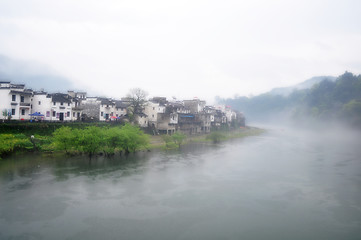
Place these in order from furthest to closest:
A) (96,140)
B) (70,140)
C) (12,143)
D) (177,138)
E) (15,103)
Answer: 1. (177,138)
2. (15,103)
3. (96,140)
4. (70,140)
5. (12,143)

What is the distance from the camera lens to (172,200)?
18422 millimetres

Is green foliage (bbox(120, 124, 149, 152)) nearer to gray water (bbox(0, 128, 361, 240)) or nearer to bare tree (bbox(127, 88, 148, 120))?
gray water (bbox(0, 128, 361, 240))

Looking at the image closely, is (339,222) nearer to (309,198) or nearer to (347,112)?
(309,198)

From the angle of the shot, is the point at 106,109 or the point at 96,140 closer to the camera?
the point at 96,140

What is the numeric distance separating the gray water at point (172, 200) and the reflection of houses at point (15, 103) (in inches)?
480

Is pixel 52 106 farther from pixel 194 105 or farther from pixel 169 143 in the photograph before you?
pixel 194 105

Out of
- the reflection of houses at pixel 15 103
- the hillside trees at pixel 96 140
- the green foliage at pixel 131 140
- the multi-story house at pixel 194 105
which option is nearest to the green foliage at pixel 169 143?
the green foliage at pixel 131 140

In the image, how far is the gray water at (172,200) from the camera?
1416 centimetres

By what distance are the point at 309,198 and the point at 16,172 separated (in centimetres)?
2513

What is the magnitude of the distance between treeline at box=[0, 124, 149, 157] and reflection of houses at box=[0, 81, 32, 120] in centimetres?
734

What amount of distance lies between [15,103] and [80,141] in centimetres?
1559

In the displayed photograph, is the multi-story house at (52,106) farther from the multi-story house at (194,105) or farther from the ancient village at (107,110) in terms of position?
the multi-story house at (194,105)

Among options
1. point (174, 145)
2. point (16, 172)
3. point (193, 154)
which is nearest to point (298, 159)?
point (193, 154)

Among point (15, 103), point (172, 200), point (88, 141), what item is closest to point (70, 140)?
point (88, 141)
